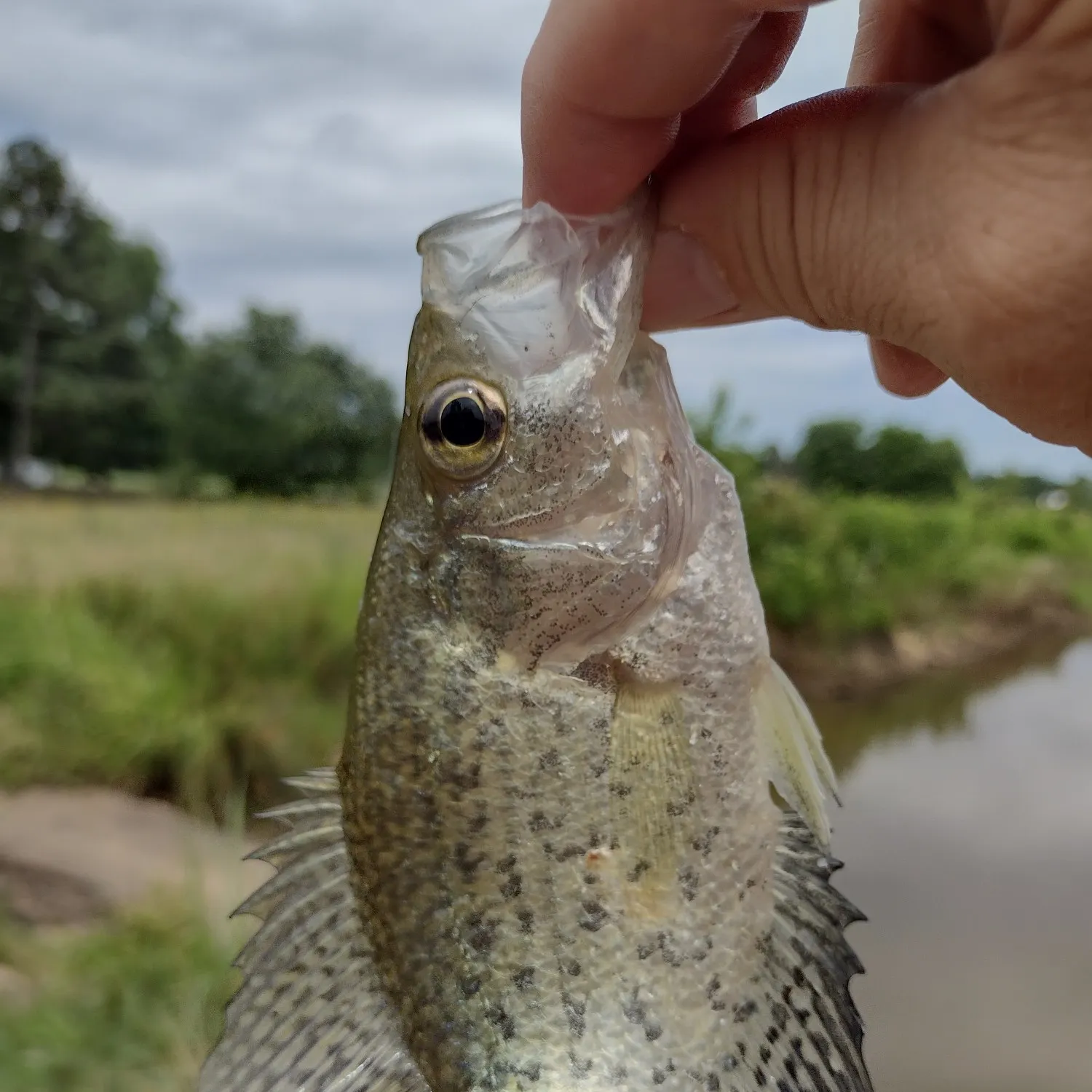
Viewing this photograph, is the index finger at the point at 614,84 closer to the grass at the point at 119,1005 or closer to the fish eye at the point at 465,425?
the fish eye at the point at 465,425

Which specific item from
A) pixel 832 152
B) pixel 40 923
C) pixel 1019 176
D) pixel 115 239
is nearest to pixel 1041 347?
pixel 1019 176

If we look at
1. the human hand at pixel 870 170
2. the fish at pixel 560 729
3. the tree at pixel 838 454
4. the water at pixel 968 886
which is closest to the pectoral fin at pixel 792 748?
the fish at pixel 560 729

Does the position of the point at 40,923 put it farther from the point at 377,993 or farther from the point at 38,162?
the point at 38,162

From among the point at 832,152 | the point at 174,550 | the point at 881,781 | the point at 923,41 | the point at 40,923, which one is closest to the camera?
the point at 832,152

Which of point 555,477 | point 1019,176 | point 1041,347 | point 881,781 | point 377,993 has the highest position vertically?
point 1019,176

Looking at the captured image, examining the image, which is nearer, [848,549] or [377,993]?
[377,993]

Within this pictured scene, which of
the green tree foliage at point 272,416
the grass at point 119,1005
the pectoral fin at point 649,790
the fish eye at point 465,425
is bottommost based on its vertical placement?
the grass at point 119,1005

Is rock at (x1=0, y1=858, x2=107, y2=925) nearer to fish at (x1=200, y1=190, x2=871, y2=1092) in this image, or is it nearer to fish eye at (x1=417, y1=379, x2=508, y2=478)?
fish at (x1=200, y1=190, x2=871, y2=1092)

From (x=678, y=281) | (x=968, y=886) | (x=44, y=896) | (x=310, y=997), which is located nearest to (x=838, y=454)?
(x=968, y=886)
